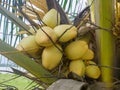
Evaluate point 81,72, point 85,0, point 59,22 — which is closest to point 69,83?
point 81,72

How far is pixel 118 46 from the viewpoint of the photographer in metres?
0.82

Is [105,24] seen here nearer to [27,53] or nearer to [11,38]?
[27,53]

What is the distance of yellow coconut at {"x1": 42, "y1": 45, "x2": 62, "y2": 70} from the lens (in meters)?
0.72

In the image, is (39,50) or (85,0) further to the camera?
(85,0)

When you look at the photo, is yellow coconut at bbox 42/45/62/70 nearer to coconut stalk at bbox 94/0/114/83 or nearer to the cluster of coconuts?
the cluster of coconuts

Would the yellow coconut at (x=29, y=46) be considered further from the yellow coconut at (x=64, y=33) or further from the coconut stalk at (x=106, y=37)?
the coconut stalk at (x=106, y=37)

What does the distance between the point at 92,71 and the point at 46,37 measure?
0.49ft

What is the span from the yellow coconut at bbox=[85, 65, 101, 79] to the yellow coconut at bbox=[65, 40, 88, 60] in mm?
41

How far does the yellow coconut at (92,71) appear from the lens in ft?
2.48

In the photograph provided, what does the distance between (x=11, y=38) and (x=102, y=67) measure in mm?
412

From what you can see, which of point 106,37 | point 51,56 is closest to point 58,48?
point 51,56

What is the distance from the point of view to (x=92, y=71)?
0.75 metres

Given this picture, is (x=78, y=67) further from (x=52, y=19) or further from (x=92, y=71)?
(x=52, y=19)

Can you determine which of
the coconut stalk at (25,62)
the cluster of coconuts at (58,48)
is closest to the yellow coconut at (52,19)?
the cluster of coconuts at (58,48)
